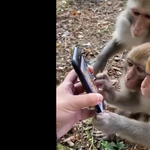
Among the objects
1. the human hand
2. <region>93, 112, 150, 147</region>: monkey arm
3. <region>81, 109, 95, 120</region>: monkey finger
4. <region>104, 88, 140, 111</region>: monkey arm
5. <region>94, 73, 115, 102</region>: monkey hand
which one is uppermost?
the human hand

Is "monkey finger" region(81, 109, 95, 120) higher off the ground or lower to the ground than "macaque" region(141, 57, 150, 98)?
lower

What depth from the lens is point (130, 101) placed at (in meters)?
1.89

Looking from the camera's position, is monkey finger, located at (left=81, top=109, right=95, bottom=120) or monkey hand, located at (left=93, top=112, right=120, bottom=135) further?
monkey hand, located at (left=93, top=112, right=120, bottom=135)

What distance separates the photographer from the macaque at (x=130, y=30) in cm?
210

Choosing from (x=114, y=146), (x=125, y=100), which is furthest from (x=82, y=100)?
(x=114, y=146)

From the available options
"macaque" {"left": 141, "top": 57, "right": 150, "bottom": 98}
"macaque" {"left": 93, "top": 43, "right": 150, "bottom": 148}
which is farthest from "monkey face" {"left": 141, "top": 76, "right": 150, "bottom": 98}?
"macaque" {"left": 93, "top": 43, "right": 150, "bottom": 148}

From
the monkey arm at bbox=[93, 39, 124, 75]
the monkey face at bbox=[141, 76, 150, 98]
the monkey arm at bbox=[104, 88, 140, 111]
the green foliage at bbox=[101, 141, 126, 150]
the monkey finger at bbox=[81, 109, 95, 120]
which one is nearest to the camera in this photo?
the monkey finger at bbox=[81, 109, 95, 120]

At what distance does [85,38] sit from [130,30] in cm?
82

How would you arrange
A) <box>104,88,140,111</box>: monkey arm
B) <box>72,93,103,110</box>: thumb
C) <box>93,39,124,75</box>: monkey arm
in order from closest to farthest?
<box>72,93,103,110</box>: thumb
<box>104,88,140,111</box>: monkey arm
<box>93,39,124,75</box>: monkey arm

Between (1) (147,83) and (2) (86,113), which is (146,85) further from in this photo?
(2) (86,113)

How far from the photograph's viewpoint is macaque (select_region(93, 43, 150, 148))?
1708 mm

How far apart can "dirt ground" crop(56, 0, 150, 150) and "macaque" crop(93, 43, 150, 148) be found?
344 millimetres

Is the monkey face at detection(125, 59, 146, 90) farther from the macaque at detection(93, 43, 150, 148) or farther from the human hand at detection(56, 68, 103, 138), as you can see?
the human hand at detection(56, 68, 103, 138)
